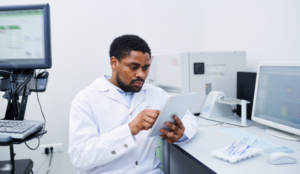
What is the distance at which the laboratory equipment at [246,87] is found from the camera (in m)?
1.49

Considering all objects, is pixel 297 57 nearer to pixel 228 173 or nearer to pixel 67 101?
pixel 228 173

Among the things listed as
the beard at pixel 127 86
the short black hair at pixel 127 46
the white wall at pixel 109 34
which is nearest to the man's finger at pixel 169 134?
the beard at pixel 127 86

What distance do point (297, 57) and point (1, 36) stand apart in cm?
163

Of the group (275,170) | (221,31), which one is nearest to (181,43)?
(221,31)

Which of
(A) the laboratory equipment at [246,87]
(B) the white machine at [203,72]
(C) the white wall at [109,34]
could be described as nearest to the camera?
(A) the laboratory equipment at [246,87]

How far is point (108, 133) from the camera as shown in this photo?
969 mm

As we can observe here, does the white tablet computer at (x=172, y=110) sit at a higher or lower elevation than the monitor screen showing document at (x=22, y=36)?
lower

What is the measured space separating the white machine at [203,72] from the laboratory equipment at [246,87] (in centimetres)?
8

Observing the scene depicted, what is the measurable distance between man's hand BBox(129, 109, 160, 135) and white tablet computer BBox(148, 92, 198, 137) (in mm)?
23

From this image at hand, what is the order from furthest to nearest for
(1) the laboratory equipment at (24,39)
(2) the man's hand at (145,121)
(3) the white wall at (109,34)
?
(3) the white wall at (109,34)
(1) the laboratory equipment at (24,39)
(2) the man's hand at (145,121)

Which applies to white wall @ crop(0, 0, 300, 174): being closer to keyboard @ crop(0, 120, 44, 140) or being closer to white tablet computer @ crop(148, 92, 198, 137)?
white tablet computer @ crop(148, 92, 198, 137)

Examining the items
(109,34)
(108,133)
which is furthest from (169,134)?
(109,34)

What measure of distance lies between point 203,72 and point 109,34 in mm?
1066

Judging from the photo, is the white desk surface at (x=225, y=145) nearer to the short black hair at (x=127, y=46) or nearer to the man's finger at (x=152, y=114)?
the man's finger at (x=152, y=114)
